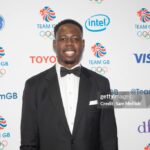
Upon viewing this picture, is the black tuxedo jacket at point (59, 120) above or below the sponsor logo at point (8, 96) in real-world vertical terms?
below

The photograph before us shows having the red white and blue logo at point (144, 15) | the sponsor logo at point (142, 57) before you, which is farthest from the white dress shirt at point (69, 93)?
the red white and blue logo at point (144, 15)

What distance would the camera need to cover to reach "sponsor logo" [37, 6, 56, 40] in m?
2.37

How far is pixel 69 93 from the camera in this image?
1.93 m

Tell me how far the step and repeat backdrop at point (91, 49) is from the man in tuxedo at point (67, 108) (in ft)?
1.35

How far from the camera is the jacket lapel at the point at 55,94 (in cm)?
180

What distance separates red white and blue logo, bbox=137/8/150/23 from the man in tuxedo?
800 mm

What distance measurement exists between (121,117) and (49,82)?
94 centimetres

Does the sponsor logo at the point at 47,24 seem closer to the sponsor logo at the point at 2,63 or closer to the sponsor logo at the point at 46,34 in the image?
the sponsor logo at the point at 46,34

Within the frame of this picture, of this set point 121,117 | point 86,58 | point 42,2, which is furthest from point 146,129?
point 42,2

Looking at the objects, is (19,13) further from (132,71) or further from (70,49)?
(132,71)

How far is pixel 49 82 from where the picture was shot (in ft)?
6.27

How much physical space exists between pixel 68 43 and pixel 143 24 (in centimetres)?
96

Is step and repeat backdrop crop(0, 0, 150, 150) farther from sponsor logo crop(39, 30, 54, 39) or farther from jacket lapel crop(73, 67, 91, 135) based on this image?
jacket lapel crop(73, 67, 91, 135)

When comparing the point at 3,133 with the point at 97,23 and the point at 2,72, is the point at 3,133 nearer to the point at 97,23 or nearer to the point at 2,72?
the point at 2,72
